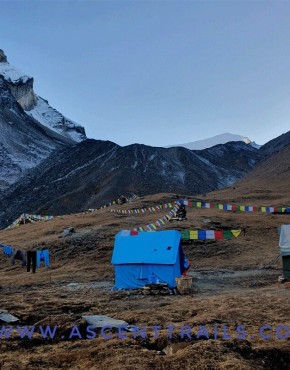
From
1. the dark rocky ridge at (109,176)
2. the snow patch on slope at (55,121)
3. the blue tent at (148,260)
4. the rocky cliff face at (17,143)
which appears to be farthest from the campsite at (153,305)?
the snow patch on slope at (55,121)

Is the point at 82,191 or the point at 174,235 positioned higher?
the point at 82,191

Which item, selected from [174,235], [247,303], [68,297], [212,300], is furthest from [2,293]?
[247,303]

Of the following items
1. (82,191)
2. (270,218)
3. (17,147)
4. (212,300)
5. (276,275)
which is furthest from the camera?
(17,147)

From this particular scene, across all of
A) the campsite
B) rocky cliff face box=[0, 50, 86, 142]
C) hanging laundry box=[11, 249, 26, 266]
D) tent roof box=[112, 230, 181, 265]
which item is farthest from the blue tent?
rocky cliff face box=[0, 50, 86, 142]

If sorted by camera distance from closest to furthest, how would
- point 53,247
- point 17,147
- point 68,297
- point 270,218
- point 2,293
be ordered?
point 68,297
point 2,293
point 53,247
point 270,218
point 17,147

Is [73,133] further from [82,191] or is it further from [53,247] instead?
[53,247]

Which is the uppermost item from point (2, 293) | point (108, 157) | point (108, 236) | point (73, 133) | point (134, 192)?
point (73, 133)

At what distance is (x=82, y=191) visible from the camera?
67.6 metres

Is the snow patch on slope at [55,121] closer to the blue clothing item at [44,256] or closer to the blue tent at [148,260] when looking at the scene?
the blue clothing item at [44,256]

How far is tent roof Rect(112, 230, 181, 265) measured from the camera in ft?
53.0

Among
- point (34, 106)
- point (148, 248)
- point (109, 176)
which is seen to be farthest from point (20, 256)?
point (34, 106)

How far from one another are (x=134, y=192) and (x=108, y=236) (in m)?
39.4

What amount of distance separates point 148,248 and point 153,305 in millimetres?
4179

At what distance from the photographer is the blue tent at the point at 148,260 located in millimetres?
15930
